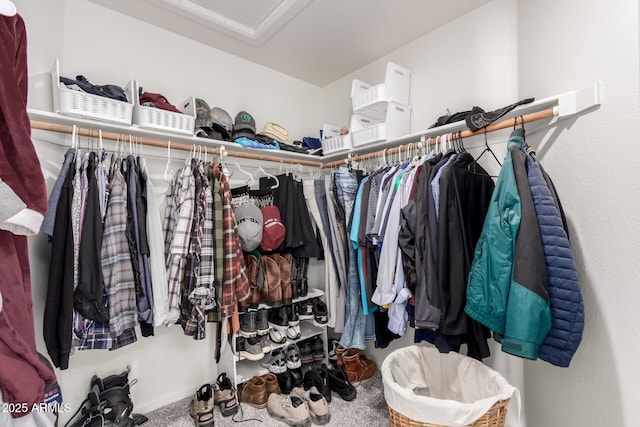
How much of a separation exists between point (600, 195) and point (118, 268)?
1.94 meters

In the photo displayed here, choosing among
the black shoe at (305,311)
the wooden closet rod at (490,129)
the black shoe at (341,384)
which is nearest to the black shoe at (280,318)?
the black shoe at (305,311)

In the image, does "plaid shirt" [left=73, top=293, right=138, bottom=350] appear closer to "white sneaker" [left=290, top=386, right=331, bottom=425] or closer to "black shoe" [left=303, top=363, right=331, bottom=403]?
"white sneaker" [left=290, top=386, right=331, bottom=425]

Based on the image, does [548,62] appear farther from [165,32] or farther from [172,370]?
[172,370]

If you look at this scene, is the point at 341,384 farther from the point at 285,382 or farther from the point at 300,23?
the point at 300,23

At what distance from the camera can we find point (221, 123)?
76.3 inches

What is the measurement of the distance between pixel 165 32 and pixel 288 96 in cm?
98

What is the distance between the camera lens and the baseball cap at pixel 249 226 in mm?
1733

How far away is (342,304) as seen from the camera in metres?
1.89

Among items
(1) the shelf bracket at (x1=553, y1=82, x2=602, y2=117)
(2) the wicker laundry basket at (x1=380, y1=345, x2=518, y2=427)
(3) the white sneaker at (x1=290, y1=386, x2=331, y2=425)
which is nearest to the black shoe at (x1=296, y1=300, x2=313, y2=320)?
(3) the white sneaker at (x1=290, y1=386, x2=331, y2=425)

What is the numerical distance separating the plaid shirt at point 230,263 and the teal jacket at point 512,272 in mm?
1106

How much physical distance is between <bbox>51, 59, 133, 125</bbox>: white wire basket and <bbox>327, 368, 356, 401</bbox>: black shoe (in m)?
1.92

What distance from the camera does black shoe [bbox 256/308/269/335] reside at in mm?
1948

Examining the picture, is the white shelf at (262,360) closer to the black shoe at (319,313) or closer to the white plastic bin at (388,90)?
the black shoe at (319,313)

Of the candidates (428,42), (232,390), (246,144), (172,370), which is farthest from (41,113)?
(428,42)
